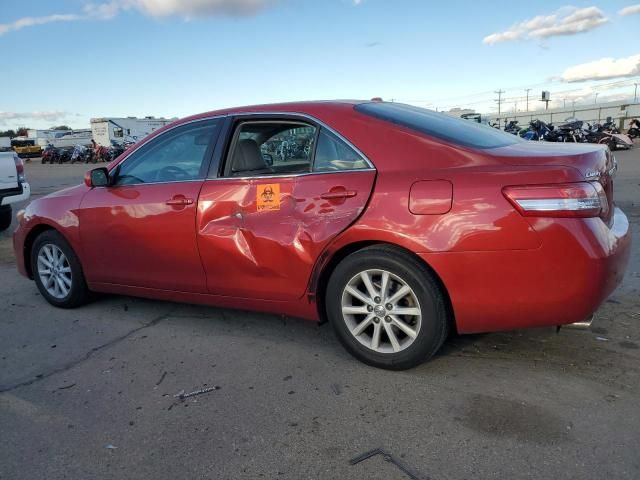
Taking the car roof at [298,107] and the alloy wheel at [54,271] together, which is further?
the alloy wheel at [54,271]

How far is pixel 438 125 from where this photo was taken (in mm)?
3617

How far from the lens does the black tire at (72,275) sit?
15.7 ft

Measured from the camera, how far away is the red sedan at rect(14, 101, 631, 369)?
9.62 ft

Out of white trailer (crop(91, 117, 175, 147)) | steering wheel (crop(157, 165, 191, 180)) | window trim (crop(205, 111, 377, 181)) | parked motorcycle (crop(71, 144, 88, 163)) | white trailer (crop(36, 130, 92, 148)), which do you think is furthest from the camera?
white trailer (crop(36, 130, 92, 148))

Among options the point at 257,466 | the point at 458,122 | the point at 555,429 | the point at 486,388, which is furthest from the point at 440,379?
the point at 458,122

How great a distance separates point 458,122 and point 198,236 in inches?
78.5

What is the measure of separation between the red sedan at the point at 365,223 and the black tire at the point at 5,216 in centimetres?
568

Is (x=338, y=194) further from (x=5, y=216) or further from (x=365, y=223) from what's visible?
(x=5, y=216)

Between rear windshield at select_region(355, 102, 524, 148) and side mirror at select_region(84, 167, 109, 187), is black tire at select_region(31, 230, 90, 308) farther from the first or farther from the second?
rear windshield at select_region(355, 102, 524, 148)

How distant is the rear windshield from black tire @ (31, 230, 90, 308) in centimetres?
281

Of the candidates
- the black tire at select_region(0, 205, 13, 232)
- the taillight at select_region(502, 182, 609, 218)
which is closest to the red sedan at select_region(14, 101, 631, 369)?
the taillight at select_region(502, 182, 609, 218)

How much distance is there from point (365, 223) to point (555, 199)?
1.02 meters

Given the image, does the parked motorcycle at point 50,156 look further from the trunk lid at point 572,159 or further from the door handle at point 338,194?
the trunk lid at point 572,159

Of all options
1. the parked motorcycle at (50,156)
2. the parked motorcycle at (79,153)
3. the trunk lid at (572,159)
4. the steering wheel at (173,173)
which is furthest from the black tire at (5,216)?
the parked motorcycle at (50,156)
